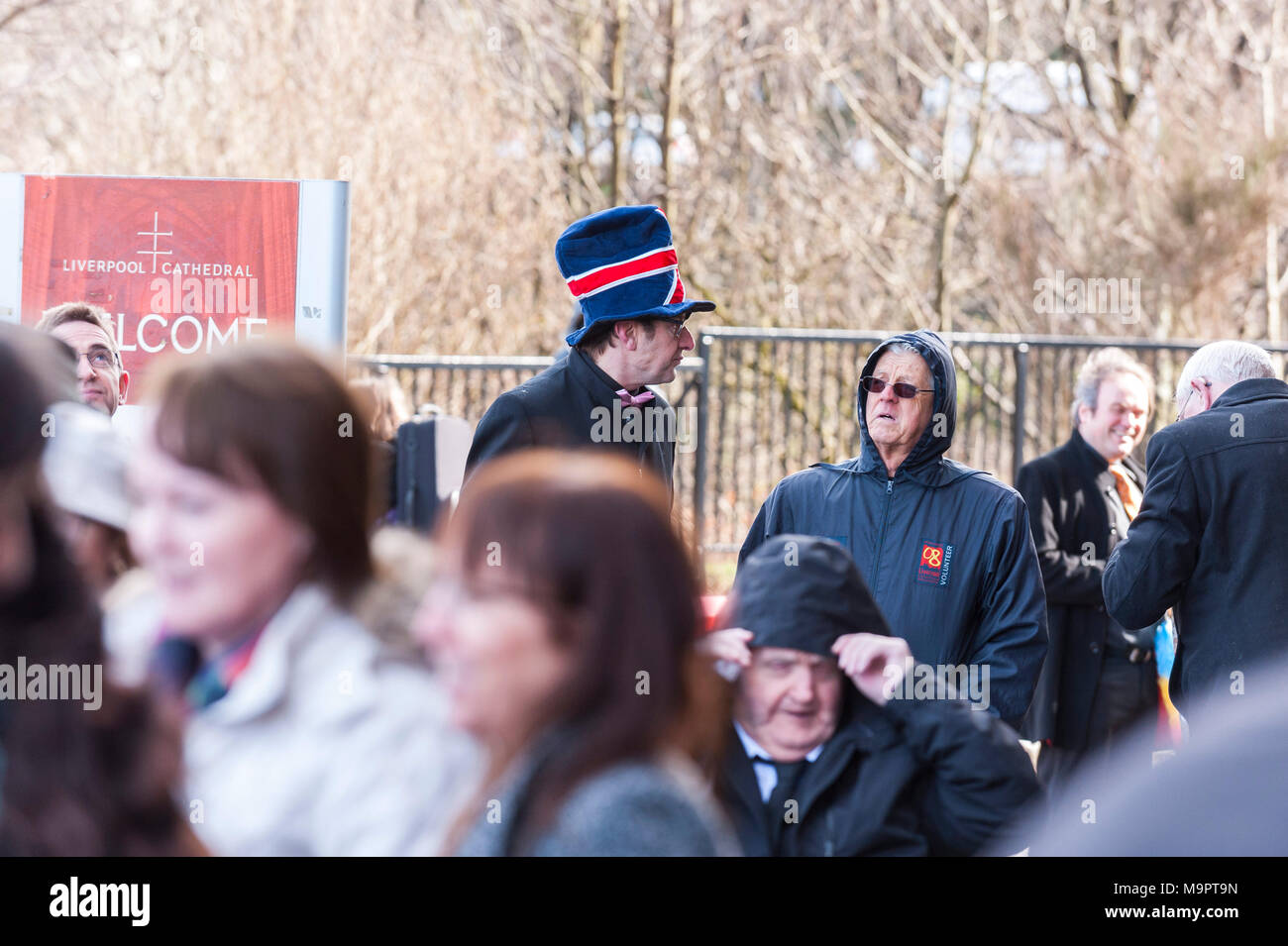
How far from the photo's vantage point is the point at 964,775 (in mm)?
2359

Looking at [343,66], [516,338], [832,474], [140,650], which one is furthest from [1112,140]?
[140,650]

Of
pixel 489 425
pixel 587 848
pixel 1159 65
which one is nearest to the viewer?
pixel 587 848

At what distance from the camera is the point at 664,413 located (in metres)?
4.04

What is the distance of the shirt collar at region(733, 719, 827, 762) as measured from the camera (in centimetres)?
244

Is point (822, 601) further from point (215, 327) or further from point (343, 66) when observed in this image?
point (343, 66)

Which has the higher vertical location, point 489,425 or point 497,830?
point 489,425

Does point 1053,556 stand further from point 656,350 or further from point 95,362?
point 95,362

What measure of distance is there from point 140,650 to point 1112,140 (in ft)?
40.2
